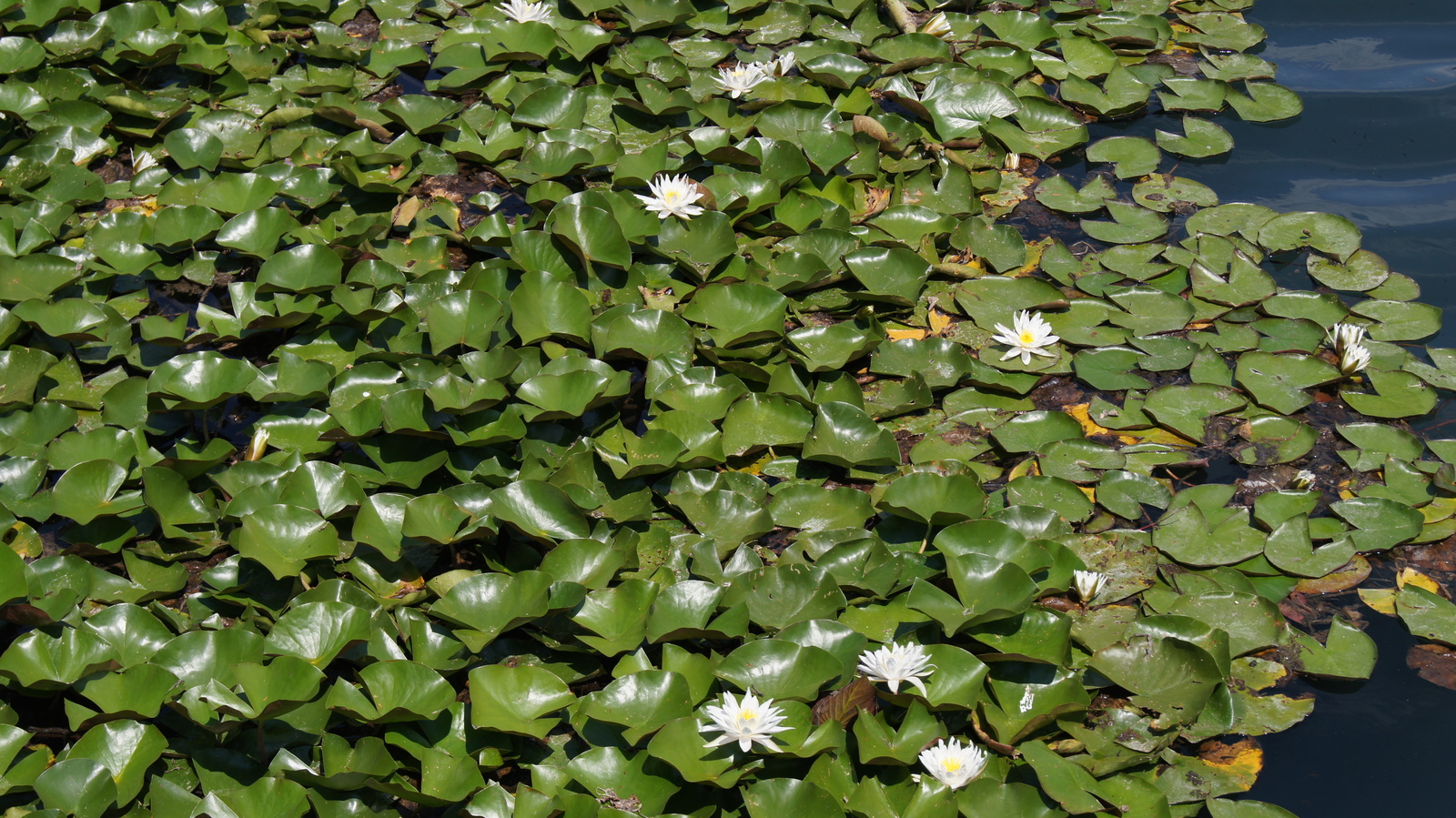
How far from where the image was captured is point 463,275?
3.05 metres

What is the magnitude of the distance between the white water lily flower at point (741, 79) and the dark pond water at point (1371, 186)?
5.25ft

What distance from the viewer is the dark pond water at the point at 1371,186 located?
224cm

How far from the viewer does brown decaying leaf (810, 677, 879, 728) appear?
2141 mm

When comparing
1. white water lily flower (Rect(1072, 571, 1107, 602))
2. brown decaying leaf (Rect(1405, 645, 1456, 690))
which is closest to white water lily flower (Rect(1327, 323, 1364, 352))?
brown decaying leaf (Rect(1405, 645, 1456, 690))

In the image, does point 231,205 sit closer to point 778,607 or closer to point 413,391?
point 413,391

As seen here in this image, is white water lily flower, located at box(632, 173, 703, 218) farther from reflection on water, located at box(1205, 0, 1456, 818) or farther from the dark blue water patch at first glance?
the dark blue water patch

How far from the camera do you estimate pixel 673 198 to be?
3.29m

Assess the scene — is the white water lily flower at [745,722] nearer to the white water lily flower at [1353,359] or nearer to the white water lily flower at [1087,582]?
the white water lily flower at [1087,582]

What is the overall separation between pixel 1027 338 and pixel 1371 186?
1.90 metres

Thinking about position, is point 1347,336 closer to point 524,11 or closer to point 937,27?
point 937,27

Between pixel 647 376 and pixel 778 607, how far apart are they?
2.60ft

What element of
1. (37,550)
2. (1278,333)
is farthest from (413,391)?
(1278,333)

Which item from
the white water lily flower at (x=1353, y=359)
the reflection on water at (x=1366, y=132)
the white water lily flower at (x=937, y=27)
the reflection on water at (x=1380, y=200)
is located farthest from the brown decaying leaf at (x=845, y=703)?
the white water lily flower at (x=937, y=27)

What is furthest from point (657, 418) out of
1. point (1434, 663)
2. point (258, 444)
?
point (1434, 663)
